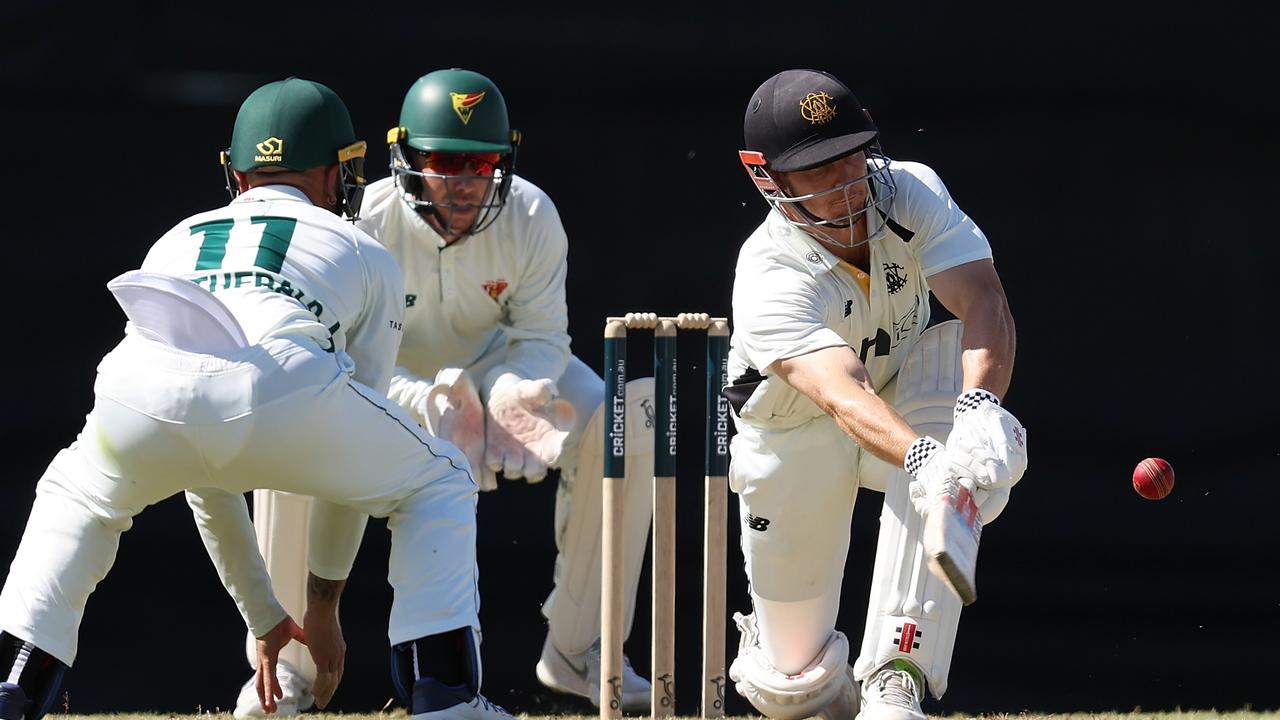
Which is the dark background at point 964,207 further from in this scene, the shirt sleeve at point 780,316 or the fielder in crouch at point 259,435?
the fielder in crouch at point 259,435

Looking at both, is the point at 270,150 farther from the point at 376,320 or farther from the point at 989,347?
the point at 989,347

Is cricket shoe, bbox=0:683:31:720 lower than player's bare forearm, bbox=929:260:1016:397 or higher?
lower

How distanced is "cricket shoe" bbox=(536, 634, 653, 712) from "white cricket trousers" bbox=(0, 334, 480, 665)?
126cm

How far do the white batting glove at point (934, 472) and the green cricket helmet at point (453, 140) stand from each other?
1.35 m

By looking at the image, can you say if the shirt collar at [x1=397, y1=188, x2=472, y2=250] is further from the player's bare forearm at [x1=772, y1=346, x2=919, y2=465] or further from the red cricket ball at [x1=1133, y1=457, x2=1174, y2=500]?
the red cricket ball at [x1=1133, y1=457, x2=1174, y2=500]

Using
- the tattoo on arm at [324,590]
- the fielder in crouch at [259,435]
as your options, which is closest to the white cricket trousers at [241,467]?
the fielder in crouch at [259,435]

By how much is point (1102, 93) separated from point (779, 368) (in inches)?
60.5

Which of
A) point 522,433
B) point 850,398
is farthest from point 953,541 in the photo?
point 522,433

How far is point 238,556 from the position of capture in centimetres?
284

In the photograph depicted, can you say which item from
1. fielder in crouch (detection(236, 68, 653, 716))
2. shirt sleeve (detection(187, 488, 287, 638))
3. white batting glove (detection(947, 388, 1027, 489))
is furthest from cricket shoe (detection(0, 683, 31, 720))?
white batting glove (detection(947, 388, 1027, 489))

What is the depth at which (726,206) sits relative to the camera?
4117 millimetres

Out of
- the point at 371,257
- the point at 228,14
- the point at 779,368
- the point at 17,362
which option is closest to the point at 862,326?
the point at 779,368

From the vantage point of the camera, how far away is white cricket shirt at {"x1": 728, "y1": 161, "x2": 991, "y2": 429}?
2910 millimetres

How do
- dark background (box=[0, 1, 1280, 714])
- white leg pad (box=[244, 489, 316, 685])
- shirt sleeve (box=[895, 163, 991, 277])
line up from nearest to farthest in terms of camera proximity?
shirt sleeve (box=[895, 163, 991, 277]), white leg pad (box=[244, 489, 316, 685]), dark background (box=[0, 1, 1280, 714])
